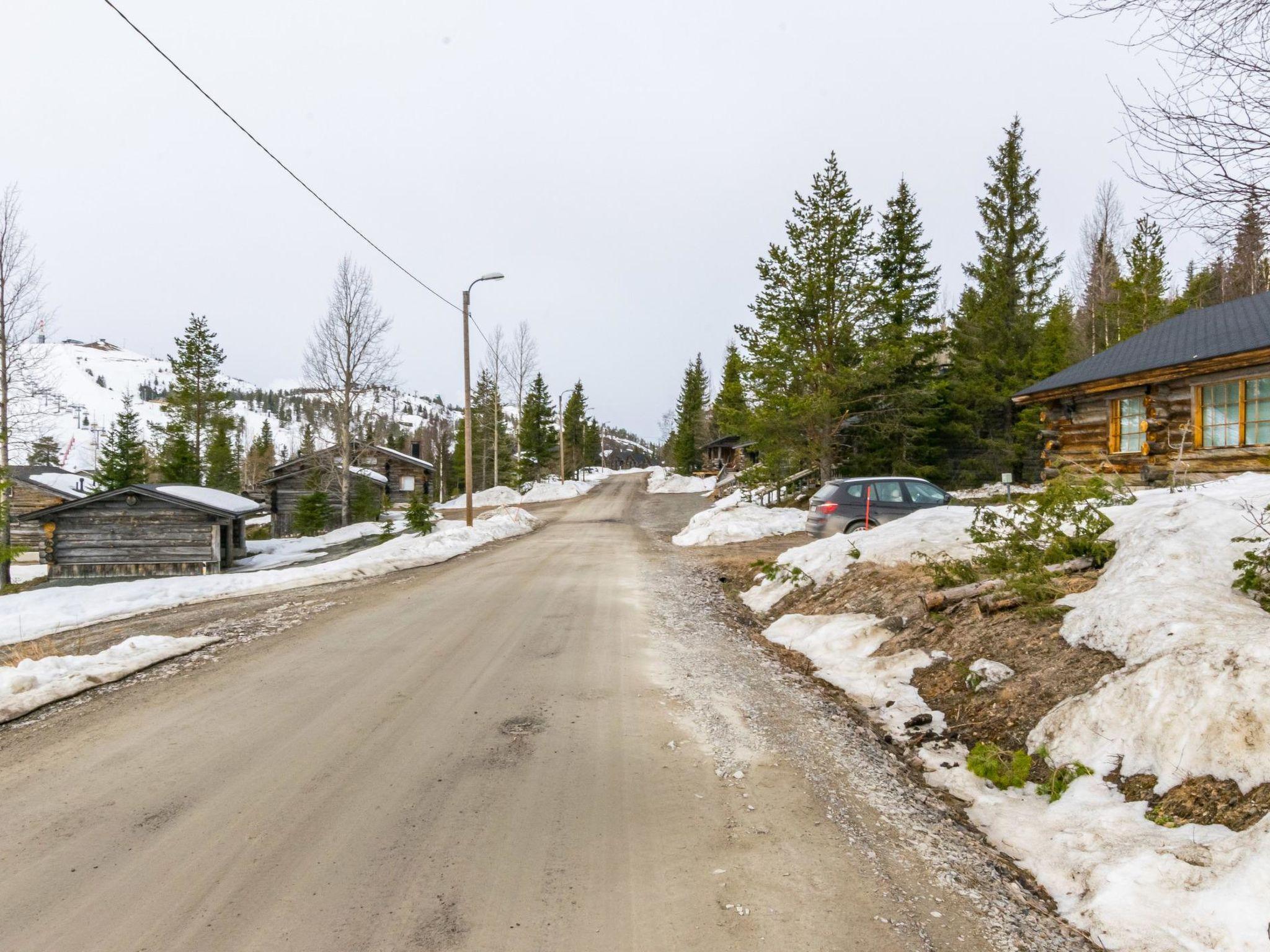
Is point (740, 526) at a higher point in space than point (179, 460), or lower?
lower

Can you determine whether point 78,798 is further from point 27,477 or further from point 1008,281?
point 27,477

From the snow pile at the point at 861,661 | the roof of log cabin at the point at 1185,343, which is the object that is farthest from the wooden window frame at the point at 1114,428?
the snow pile at the point at 861,661

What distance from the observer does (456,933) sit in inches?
99.0

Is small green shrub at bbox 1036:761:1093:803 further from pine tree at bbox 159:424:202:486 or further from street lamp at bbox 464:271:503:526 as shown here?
pine tree at bbox 159:424:202:486

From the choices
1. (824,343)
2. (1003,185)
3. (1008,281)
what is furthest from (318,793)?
(1003,185)

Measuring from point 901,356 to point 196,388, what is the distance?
43.8m

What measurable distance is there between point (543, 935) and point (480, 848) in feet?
2.41

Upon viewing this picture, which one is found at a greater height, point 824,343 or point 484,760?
point 824,343

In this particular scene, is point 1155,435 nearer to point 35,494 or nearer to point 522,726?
point 522,726

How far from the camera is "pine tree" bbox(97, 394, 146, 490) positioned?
36.2 m

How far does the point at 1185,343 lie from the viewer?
1530 centimetres

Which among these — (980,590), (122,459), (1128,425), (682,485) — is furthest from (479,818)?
(682,485)

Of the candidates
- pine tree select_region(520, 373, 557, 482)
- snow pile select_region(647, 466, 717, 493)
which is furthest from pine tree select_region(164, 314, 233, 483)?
snow pile select_region(647, 466, 717, 493)

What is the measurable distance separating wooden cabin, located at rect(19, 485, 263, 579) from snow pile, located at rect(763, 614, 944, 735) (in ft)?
78.5
